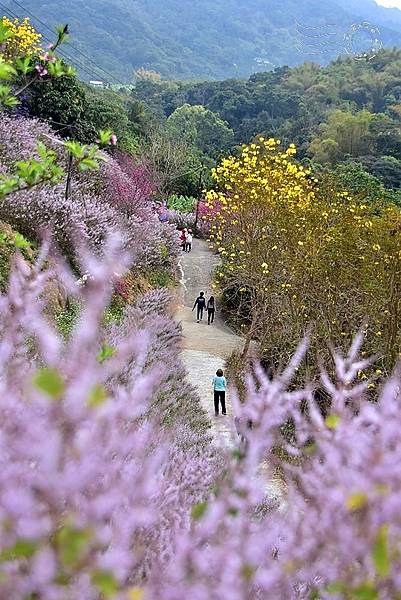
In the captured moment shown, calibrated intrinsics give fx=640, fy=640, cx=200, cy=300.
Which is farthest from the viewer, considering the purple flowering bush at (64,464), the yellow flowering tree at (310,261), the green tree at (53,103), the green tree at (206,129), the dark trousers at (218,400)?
the green tree at (206,129)

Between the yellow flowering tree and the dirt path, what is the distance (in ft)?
3.11

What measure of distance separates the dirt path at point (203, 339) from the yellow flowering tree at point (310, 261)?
0.95 meters

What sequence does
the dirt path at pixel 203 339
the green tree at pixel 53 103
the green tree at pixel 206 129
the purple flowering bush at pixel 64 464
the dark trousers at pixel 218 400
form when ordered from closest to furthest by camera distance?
1. the purple flowering bush at pixel 64 464
2. the dark trousers at pixel 218 400
3. the dirt path at pixel 203 339
4. the green tree at pixel 53 103
5. the green tree at pixel 206 129

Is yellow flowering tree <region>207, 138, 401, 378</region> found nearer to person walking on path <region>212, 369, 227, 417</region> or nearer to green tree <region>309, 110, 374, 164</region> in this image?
person walking on path <region>212, 369, 227, 417</region>

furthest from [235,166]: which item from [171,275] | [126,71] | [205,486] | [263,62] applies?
[263,62]

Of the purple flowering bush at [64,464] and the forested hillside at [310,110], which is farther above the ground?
the forested hillside at [310,110]

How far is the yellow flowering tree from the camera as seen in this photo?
1034 centimetres

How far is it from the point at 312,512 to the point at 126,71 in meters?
145

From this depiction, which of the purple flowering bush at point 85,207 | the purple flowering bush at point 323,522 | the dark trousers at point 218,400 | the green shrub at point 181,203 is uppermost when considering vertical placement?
the green shrub at point 181,203

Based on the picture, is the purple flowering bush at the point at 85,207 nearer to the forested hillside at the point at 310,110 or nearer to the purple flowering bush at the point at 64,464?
the purple flowering bush at the point at 64,464

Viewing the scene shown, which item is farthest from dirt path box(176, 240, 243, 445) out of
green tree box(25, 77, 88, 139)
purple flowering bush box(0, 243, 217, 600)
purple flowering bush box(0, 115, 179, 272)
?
green tree box(25, 77, 88, 139)

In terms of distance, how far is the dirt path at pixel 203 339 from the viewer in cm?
1058

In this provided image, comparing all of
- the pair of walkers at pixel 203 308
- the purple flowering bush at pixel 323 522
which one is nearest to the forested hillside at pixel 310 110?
the pair of walkers at pixel 203 308

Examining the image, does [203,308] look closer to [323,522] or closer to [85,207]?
[85,207]
